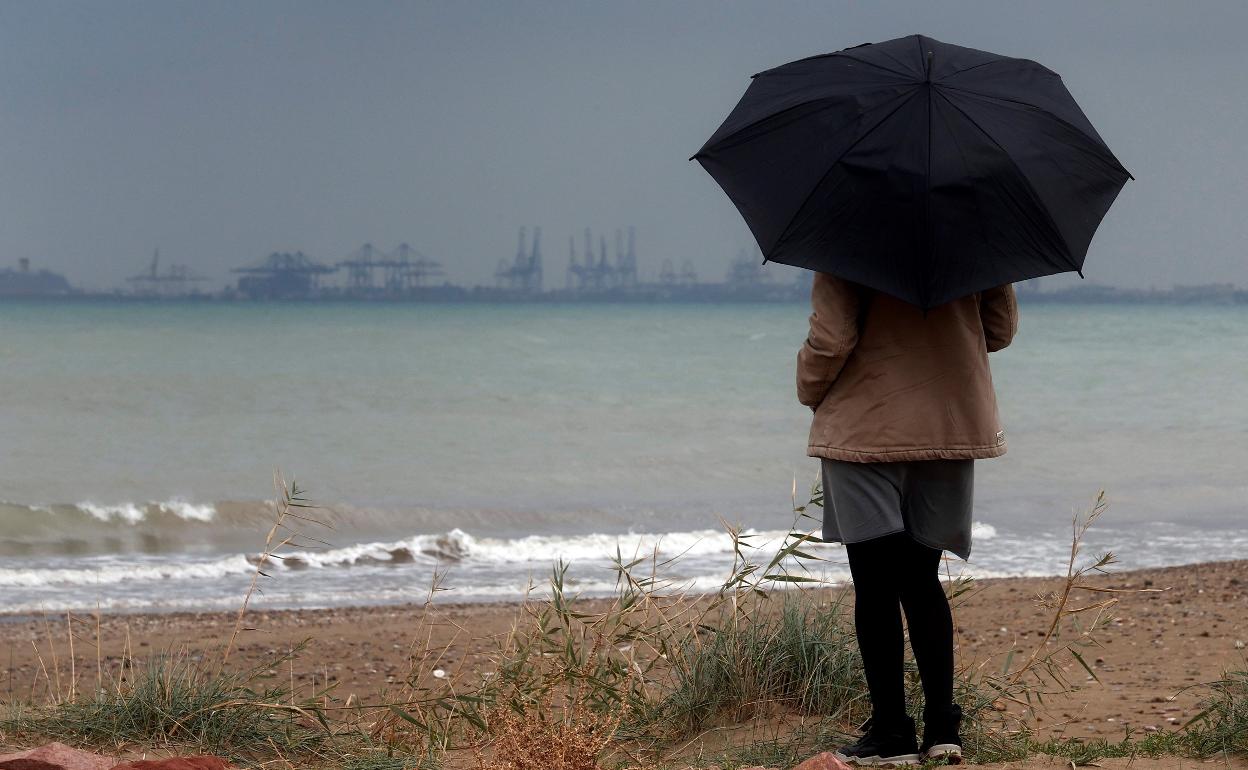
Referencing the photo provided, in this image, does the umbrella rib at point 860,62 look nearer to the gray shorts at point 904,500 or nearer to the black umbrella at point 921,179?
the black umbrella at point 921,179

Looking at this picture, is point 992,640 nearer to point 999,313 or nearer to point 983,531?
point 999,313

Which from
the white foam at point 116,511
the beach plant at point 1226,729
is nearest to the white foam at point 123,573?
the white foam at point 116,511

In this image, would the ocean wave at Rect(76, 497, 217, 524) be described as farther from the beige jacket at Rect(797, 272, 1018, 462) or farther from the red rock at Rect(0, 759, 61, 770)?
the beige jacket at Rect(797, 272, 1018, 462)

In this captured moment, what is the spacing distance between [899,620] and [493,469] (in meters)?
12.2

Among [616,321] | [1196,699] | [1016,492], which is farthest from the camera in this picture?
[616,321]

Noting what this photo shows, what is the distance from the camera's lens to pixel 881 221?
121 inches

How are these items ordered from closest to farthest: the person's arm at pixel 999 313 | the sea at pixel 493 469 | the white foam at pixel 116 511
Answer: the person's arm at pixel 999 313, the sea at pixel 493 469, the white foam at pixel 116 511

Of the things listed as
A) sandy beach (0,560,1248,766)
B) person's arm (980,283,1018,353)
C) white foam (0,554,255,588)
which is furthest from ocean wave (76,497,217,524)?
person's arm (980,283,1018,353)

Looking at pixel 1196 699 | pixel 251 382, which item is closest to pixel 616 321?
A: pixel 251 382

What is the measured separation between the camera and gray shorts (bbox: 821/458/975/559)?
314 centimetres

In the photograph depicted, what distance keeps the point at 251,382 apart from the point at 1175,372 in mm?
23639

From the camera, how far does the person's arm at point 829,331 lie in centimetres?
311

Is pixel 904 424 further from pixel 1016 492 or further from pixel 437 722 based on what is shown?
pixel 1016 492

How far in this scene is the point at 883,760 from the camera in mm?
3258
